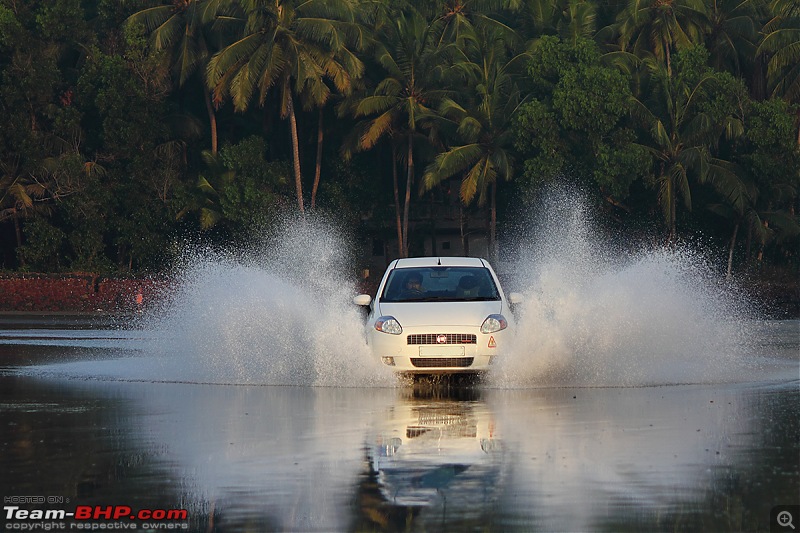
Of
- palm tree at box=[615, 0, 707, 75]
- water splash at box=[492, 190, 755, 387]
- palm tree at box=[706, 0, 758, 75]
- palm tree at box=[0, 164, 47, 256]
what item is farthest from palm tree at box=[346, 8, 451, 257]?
water splash at box=[492, 190, 755, 387]

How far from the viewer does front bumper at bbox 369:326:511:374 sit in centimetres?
1672

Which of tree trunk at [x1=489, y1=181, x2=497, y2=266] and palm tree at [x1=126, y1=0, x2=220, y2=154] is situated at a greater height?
palm tree at [x1=126, y1=0, x2=220, y2=154]

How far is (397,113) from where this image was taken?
57.5m

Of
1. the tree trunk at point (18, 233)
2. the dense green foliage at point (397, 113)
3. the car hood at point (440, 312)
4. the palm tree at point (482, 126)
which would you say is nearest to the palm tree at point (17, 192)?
the tree trunk at point (18, 233)

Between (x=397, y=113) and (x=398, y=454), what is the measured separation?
4700cm

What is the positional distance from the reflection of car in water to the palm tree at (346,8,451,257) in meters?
42.1

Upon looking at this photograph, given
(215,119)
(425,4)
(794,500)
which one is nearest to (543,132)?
(425,4)

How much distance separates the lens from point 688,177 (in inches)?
2159

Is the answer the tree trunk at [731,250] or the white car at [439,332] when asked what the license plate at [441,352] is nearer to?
the white car at [439,332]

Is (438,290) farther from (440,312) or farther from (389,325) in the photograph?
(389,325)

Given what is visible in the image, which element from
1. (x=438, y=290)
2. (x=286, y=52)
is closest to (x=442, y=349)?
(x=438, y=290)

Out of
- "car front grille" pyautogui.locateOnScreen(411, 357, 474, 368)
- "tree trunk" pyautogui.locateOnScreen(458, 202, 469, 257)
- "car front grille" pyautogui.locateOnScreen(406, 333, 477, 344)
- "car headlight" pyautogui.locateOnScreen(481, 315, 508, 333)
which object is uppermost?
"car headlight" pyautogui.locateOnScreen(481, 315, 508, 333)

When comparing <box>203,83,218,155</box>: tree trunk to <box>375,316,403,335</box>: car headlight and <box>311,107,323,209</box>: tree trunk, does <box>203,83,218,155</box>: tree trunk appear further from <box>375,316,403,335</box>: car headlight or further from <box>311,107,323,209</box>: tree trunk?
<box>375,316,403,335</box>: car headlight

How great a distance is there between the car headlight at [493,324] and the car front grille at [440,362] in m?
0.39
